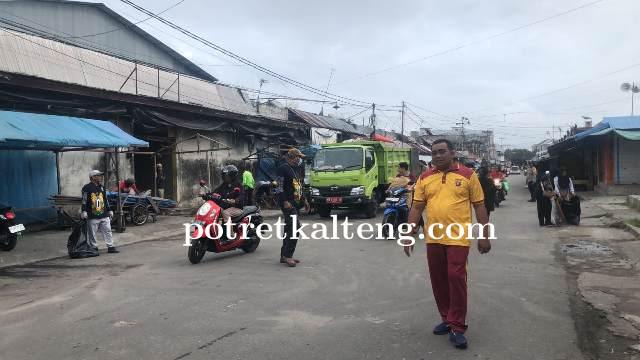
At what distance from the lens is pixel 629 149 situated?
74.3ft

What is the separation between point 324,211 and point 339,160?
5.51ft

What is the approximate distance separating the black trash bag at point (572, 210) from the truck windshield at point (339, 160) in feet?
18.9

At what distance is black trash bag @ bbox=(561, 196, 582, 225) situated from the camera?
1362 cm

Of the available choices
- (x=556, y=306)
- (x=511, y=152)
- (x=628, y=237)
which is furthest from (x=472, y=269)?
(x=511, y=152)

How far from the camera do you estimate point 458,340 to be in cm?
454

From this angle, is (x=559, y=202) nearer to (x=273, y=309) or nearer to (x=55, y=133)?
(x=273, y=309)

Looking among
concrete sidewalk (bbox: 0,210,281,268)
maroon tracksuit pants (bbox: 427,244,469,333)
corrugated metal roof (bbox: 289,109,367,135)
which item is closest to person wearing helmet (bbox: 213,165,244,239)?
concrete sidewalk (bbox: 0,210,281,268)

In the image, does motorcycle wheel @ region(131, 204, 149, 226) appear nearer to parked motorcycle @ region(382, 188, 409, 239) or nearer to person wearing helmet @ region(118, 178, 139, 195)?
person wearing helmet @ region(118, 178, 139, 195)

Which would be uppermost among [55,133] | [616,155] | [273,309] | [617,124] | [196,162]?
[617,124]

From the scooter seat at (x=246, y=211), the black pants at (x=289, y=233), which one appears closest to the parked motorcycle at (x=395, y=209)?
the scooter seat at (x=246, y=211)

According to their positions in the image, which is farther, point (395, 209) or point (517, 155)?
point (517, 155)

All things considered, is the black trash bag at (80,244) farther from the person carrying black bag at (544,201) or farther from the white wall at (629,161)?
the white wall at (629,161)

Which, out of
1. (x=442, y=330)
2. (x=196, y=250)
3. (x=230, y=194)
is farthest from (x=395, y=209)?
(x=442, y=330)

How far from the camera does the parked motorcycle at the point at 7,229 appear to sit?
33.2 ft
